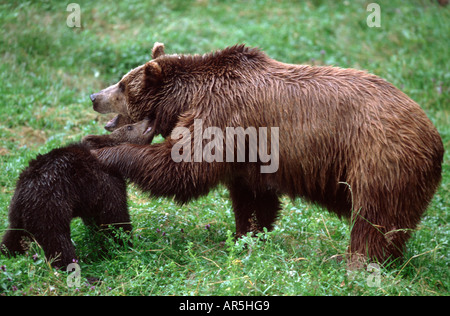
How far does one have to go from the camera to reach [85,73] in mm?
10688

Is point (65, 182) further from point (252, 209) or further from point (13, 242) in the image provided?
point (252, 209)

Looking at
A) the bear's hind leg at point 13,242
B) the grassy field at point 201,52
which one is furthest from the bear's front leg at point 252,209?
the bear's hind leg at point 13,242

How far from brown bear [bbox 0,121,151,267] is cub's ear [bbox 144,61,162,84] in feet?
1.56

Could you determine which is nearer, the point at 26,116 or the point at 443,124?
the point at 26,116

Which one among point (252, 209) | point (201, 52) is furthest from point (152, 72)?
point (201, 52)

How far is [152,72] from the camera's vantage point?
19.6ft

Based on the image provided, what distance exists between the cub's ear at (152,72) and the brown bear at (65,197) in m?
0.48

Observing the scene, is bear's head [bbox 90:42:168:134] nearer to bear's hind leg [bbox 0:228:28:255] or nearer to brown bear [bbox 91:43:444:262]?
brown bear [bbox 91:43:444:262]

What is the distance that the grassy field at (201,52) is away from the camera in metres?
5.17

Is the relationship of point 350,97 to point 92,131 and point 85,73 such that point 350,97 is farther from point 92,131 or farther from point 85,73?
point 85,73

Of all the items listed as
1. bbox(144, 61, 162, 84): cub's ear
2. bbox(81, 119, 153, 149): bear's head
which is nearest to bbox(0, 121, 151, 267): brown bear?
bbox(81, 119, 153, 149): bear's head

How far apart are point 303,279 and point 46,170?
262cm

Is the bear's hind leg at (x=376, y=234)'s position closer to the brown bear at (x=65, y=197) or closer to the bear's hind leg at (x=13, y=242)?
the brown bear at (x=65, y=197)
